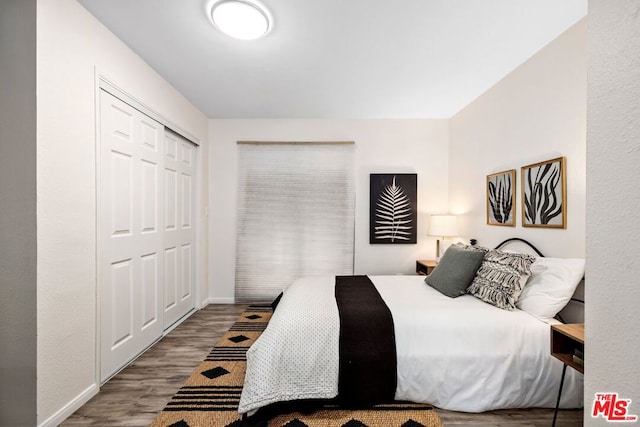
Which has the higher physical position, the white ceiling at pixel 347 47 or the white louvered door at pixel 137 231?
the white ceiling at pixel 347 47

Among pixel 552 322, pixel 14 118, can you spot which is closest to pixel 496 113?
pixel 552 322

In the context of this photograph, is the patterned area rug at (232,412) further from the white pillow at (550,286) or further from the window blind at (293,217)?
the window blind at (293,217)

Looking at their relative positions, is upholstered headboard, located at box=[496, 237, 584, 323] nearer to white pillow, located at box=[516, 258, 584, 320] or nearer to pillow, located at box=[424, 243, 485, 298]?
white pillow, located at box=[516, 258, 584, 320]

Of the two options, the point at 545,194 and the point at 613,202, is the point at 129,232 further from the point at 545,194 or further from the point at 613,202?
the point at 545,194

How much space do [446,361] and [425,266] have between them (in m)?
1.83

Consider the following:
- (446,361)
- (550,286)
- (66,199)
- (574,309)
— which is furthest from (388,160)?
(66,199)

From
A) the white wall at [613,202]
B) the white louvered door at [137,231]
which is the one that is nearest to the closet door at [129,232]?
the white louvered door at [137,231]

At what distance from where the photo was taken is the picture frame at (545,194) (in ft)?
6.86

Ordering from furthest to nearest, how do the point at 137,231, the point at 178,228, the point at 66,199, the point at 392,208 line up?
the point at 392,208 → the point at 178,228 → the point at 137,231 → the point at 66,199

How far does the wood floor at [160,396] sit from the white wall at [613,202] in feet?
3.45

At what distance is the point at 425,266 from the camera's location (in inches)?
139

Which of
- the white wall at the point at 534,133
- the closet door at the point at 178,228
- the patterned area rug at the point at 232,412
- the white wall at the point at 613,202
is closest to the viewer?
the white wall at the point at 613,202

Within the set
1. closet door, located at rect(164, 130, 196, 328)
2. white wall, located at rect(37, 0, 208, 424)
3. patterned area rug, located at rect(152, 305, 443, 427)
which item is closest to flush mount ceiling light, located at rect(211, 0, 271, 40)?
white wall, located at rect(37, 0, 208, 424)

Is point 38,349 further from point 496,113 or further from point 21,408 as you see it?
point 496,113
